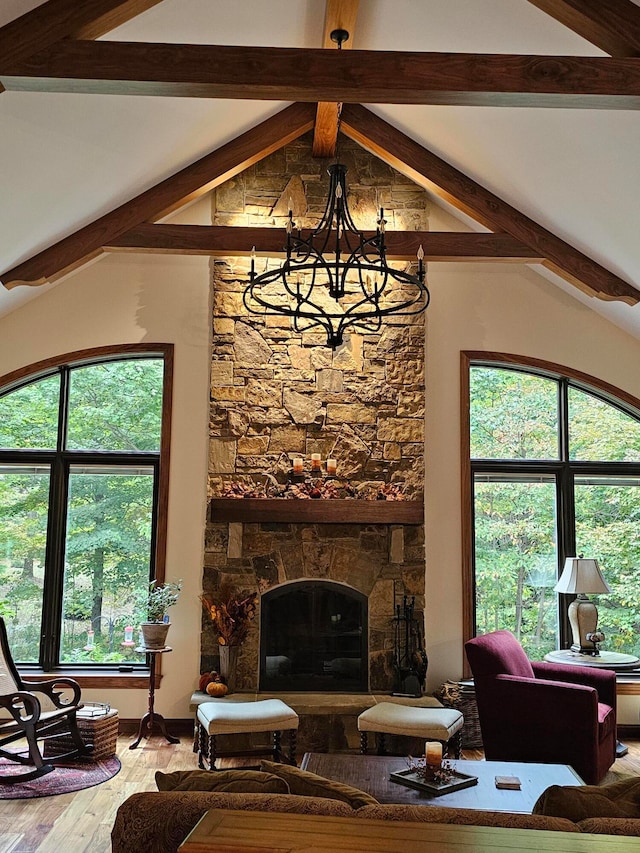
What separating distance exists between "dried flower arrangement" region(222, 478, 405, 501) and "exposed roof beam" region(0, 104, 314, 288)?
2.05m

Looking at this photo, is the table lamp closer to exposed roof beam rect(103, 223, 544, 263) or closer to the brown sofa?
exposed roof beam rect(103, 223, 544, 263)

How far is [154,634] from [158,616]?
0.47 ft

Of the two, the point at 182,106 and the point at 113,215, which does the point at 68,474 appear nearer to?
the point at 113,215

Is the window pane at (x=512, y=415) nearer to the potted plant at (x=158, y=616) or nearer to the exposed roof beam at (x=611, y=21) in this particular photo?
the potted plant at (x=158, y=616)

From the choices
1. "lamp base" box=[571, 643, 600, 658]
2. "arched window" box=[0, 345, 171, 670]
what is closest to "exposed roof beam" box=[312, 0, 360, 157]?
"arched window" box=[0, 345, 171, 670]

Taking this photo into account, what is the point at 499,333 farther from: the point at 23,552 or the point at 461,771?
the point at 23,552

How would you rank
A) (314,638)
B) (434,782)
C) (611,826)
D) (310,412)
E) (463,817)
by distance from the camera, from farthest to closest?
(310,412) < (314,638) < (434,782) < (463,817) < (611,826)

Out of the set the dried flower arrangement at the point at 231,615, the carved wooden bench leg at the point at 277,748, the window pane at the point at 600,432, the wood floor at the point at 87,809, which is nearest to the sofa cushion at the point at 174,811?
the wood floor at the point at 87,809

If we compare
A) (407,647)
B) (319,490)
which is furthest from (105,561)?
(407,647)

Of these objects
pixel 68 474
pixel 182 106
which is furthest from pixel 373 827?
pixel 68 474

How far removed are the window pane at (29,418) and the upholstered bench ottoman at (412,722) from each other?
3328 millimetres

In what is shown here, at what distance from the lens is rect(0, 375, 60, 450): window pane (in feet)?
21.9

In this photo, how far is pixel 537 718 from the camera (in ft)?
16.6

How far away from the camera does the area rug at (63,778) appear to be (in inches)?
189
